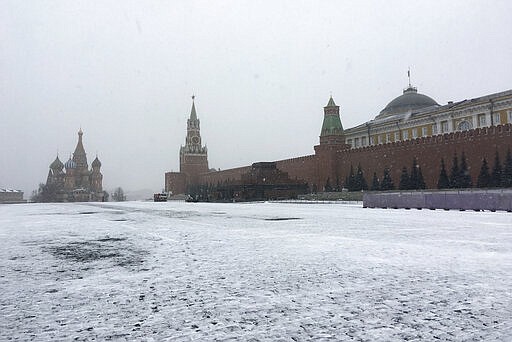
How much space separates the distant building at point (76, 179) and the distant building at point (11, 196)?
10.2 metres

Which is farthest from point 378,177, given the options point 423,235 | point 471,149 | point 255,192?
point 423,235

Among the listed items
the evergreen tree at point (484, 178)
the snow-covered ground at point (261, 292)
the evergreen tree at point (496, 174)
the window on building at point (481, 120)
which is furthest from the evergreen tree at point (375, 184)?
the snow-covered ground at point (261, 292)

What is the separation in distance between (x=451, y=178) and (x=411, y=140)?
6756 millimetres

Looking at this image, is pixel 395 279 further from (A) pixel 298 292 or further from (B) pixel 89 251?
(B) pixel 89 251

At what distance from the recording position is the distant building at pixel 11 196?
108 metres

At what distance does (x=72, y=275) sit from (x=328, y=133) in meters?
45.2

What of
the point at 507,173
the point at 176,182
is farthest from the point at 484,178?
the point at 176,182

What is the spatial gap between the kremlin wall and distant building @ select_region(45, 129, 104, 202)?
55400 mm

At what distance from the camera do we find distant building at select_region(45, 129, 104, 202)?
3999 inches

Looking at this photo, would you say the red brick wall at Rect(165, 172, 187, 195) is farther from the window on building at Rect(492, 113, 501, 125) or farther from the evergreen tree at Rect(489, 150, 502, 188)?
the evergreen tree at Rect(489, 150, 502, 188)

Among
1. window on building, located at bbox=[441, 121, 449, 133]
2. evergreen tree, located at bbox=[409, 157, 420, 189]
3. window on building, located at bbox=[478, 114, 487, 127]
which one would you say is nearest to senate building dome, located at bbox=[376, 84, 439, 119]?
window on building, located at bbox=[441, 121, 449, 133]

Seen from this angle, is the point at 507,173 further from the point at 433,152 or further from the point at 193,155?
the point at 193,155

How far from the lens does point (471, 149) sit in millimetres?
31719

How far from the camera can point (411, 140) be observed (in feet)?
121
